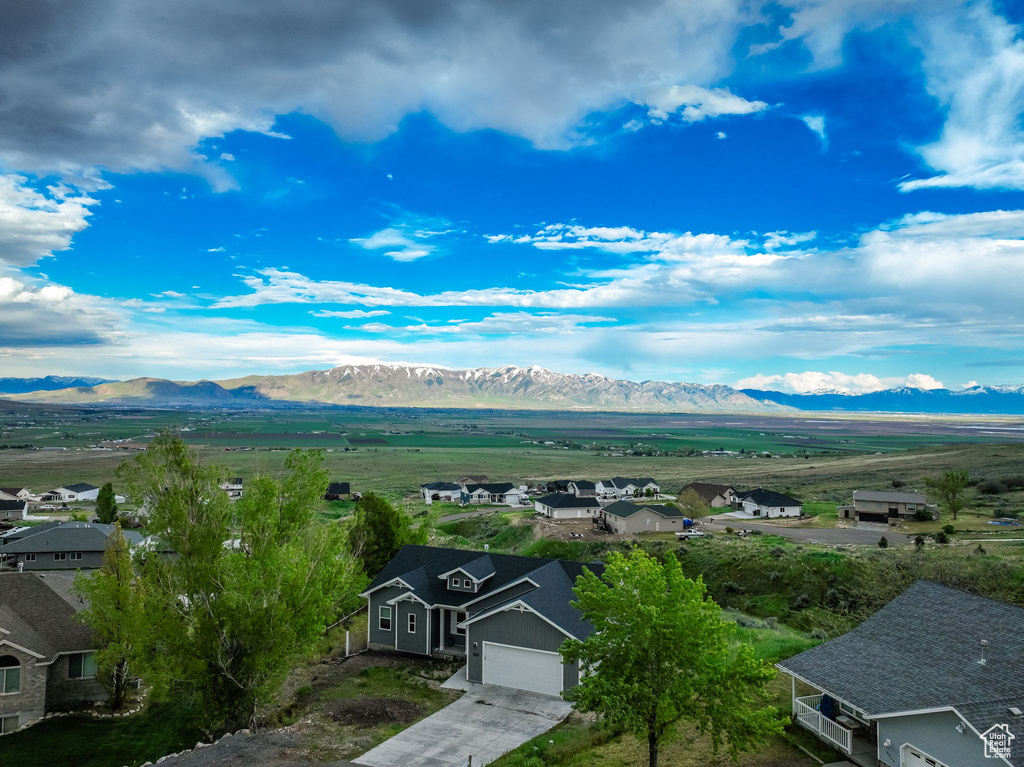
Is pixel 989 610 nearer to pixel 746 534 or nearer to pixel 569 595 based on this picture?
pixel 569 595

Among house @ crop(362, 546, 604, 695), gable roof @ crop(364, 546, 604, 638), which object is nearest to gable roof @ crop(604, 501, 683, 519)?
gable roof @ crop(364, 546, 604, 638)

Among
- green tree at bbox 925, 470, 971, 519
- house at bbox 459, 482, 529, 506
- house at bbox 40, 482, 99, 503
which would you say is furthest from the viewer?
house at bbox 459, 482, 529, 506

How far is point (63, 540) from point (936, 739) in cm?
5722

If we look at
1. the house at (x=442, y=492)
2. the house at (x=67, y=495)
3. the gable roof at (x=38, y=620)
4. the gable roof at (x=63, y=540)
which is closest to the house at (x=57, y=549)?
the gable roof at (x=63, y=540)

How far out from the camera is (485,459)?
173750 mm

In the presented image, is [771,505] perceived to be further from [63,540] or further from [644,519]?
[63,540]

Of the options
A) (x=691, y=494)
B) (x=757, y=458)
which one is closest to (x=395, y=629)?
(x=691, y=494)

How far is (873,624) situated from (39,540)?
56.2 m

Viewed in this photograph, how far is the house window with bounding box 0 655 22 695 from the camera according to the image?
24.7 metres

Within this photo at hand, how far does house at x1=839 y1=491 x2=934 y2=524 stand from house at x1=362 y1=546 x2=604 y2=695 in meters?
47.7

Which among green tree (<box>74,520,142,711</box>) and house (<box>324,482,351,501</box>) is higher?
green tree (<box>74,520,142,711</box>)

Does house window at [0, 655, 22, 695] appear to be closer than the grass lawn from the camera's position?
No

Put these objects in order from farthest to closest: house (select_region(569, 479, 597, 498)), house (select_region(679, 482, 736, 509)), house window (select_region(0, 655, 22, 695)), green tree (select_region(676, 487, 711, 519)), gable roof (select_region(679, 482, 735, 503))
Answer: house (select_region(569, 479, 597, 498))
gable roof (select_region(679, 482, 735, 503))
house (select_region(679, 482, 736, 509))
green tree (select_region(676, 487, 711, 519))
house window (select_region(0, 655, 22, 695))

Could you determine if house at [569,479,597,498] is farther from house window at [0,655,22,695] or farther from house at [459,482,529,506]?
house window at [0,655,22,695]
